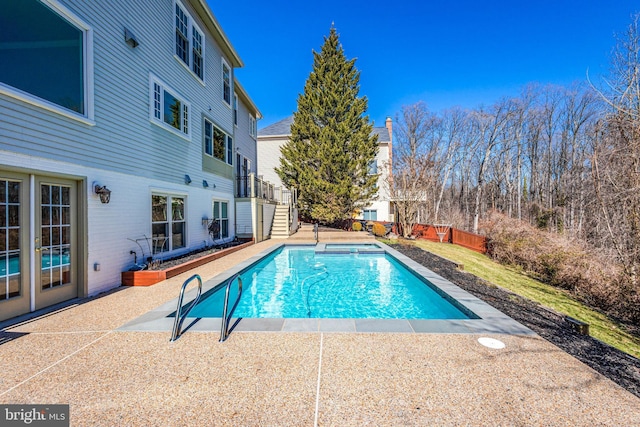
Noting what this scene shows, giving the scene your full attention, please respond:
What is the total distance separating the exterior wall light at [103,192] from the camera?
5.78 meters

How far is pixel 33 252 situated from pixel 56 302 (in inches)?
42.4

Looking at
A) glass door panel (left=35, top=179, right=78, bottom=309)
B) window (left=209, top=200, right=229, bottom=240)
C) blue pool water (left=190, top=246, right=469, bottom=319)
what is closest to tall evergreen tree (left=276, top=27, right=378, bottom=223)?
window (left=209, top=200, right=229, bottom=240)

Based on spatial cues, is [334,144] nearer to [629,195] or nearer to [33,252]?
[629,195]

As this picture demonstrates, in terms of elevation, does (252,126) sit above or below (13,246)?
above

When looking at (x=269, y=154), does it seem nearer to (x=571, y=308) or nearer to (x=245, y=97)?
(x=245, y=97)

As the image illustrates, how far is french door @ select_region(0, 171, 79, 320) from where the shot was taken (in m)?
4.32

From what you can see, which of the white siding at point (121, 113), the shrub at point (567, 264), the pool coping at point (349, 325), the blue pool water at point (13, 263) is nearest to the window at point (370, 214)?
the shrub at point (567, 264)

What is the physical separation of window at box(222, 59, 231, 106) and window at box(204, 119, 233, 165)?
1776mm

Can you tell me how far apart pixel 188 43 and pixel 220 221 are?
6.73 metres

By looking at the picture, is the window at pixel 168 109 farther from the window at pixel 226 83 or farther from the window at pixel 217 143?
the window at pixel 226 83

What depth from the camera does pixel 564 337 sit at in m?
3.91

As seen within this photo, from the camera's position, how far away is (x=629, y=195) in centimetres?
742

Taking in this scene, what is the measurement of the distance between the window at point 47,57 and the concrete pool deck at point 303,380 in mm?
3749

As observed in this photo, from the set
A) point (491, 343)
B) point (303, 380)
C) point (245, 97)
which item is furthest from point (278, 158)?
point (303, 380)
